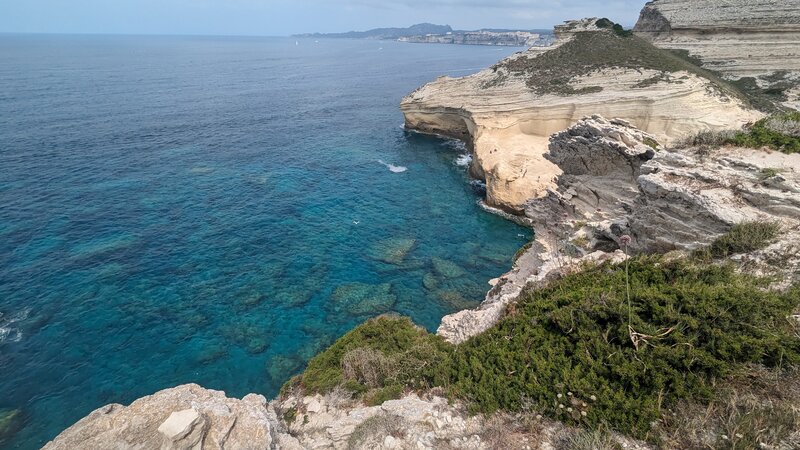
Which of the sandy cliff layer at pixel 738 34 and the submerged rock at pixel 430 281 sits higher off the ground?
the sandy cliff layer at pixel 738 34

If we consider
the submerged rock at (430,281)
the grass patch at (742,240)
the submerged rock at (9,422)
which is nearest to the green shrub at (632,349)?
the grass patch at (742,240)

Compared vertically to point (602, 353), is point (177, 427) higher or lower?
lower

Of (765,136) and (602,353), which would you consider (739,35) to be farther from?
(602,353)

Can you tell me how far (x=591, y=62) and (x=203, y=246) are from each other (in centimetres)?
5084

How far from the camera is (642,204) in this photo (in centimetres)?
1758

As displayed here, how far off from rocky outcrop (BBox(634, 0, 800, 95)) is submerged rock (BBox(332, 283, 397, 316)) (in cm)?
5918

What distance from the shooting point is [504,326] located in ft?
44.4

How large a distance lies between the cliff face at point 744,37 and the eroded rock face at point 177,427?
63.4 m

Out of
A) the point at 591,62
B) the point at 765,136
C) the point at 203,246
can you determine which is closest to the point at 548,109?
the point at 591,62

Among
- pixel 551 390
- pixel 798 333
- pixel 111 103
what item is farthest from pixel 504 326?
pixel 111 103

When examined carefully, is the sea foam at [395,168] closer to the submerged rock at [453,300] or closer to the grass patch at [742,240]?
the submerged rock at [453,300]

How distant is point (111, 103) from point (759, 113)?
93118 mm

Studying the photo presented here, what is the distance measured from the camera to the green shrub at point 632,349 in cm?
905

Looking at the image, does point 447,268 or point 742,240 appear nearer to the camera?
point 742,240
